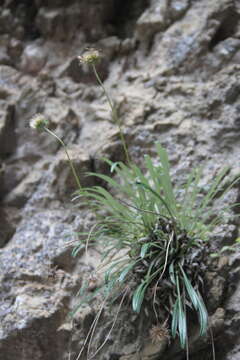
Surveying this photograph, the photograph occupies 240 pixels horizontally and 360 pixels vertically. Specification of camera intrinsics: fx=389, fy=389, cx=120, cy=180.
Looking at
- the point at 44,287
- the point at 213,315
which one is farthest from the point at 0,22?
the point at 213,315

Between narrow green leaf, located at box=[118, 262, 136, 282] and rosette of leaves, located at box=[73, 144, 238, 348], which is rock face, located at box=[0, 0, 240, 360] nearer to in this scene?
rosette of leaves, located at box=[73, 144, 238, 348]

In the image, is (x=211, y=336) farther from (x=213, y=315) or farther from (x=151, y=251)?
(x=151, y=251)

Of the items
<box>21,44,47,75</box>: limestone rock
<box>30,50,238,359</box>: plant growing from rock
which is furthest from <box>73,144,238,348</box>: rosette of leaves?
<box>21,44,47,75</box>: limestone rock

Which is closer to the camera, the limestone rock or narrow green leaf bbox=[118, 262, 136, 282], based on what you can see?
narrow green leaf bbox=[118, 262, 136, 282]

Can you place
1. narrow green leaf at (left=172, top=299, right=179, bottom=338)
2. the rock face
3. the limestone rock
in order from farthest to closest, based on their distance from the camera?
1. the limestone rock
2. the rock face
3. narrow green leaf at (left=172, top=299, right=179, bottom=338)

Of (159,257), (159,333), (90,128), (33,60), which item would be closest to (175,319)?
(159,333)

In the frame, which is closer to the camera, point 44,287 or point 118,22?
point 44,287

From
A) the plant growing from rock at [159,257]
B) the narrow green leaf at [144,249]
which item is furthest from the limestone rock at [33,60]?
the narrow green leaf at [144,249]

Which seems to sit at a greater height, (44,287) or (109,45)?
(109,45)
